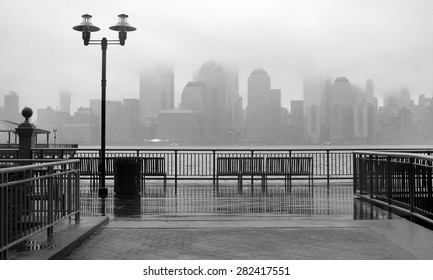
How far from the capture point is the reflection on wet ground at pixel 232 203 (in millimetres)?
9203

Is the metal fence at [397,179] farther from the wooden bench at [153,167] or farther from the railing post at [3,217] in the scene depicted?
the wooden bench at [153,167]

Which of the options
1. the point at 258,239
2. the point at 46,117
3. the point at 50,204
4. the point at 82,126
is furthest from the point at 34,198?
the point at 82,126

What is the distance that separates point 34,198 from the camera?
6.04 meters

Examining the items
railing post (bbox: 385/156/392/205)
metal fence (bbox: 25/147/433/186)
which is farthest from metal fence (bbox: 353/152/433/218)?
metal fence (bbox: 25/147/433/186)

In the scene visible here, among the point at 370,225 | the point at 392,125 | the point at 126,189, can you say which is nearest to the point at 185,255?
the point at 370,225

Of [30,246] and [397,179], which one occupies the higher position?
[397,179]

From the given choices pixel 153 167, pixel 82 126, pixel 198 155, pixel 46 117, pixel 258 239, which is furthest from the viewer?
pixel 82 126

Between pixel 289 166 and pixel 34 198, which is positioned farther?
pixel 289 166

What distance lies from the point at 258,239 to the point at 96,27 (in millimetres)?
8850

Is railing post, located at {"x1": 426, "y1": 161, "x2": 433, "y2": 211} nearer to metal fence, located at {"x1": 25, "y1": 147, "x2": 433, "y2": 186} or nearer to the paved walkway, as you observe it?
the paved walkway

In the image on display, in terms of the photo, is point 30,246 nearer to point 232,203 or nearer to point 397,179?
point 232,203

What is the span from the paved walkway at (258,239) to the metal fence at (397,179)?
0.51 metres

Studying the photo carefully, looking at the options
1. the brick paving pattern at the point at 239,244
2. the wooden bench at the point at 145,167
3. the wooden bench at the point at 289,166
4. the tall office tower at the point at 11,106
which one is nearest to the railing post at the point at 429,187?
the brick paving pattern at the point at 239,244

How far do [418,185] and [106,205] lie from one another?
19.8 ft
